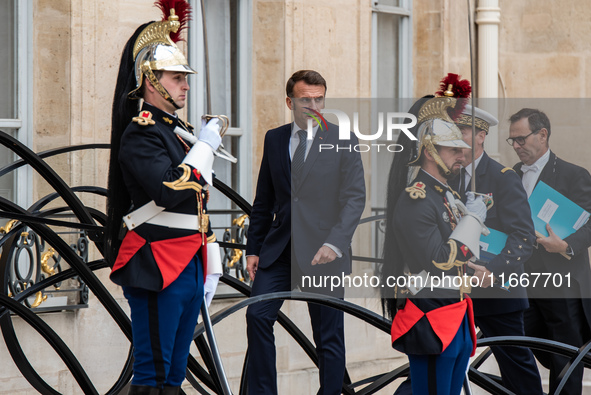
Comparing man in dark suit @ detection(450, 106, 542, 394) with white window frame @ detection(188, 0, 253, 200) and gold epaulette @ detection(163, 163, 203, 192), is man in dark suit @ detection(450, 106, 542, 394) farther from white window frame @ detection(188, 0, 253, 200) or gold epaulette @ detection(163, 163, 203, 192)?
white window frame @ detection(188, 0, 253, 200)

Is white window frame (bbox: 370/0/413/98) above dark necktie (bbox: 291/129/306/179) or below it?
above

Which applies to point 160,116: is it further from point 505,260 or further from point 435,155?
point 505,260

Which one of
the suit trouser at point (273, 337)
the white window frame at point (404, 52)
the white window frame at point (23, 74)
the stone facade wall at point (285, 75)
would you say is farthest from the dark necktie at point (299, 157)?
the white window frame at point (404, 52)

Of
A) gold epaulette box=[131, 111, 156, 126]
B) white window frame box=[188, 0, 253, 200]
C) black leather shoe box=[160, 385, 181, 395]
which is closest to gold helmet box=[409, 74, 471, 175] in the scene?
gold epaulette box=[131, 111, 156, 126]

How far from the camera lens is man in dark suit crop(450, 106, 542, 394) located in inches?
171

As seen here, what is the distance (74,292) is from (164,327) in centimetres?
231

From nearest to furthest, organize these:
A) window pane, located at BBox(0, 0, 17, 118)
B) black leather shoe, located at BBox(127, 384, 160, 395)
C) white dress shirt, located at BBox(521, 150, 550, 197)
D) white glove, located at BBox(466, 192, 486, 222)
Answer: black leather shoe, located at BBox(127, 384, 160, 395)
white glove, located at BBox(466, 192, 486, 222)
white dress shirt, located at BBox(521, 150, 550, 197)
window pane, located at BBox(0, 0, 17, 118)

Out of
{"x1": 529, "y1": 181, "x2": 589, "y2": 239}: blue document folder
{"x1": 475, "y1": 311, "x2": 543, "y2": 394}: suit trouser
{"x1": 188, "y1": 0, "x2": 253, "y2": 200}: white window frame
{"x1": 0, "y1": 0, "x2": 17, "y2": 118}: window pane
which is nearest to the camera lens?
{"x1": 475, "y1": 311, "x2": 543, "y2": 394}: suit trouser

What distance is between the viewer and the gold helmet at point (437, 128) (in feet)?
11.2

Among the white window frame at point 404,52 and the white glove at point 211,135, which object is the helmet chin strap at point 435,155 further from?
the white window frame at point 404,52

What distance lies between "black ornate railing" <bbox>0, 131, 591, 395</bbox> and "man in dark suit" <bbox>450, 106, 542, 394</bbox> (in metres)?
0.19

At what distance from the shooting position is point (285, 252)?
4500mm

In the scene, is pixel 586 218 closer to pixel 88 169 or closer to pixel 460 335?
pixel 460 335

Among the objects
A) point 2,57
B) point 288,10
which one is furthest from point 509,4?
point 2,57
